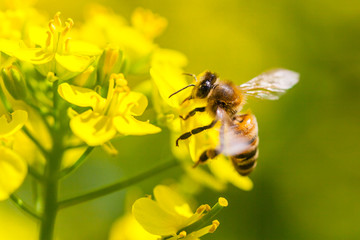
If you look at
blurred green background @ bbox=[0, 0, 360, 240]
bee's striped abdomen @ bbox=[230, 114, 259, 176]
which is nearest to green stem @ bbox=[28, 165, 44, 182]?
bee's striped abdomen @ bbox=[230, 114, 259, 176]

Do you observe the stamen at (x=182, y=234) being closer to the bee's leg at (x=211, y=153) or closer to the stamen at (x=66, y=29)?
the bee's leg at (x=211, y=153)

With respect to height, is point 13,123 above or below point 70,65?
below

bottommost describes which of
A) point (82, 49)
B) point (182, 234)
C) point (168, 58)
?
point (182, 234)

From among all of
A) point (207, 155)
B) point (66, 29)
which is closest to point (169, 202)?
point (207, 155)

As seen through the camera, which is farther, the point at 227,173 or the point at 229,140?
the point at 227,173

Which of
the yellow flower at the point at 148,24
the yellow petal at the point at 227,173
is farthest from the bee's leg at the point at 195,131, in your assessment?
the yellow flower at the point at 148,24

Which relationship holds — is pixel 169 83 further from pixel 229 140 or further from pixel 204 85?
pixel 229 140
